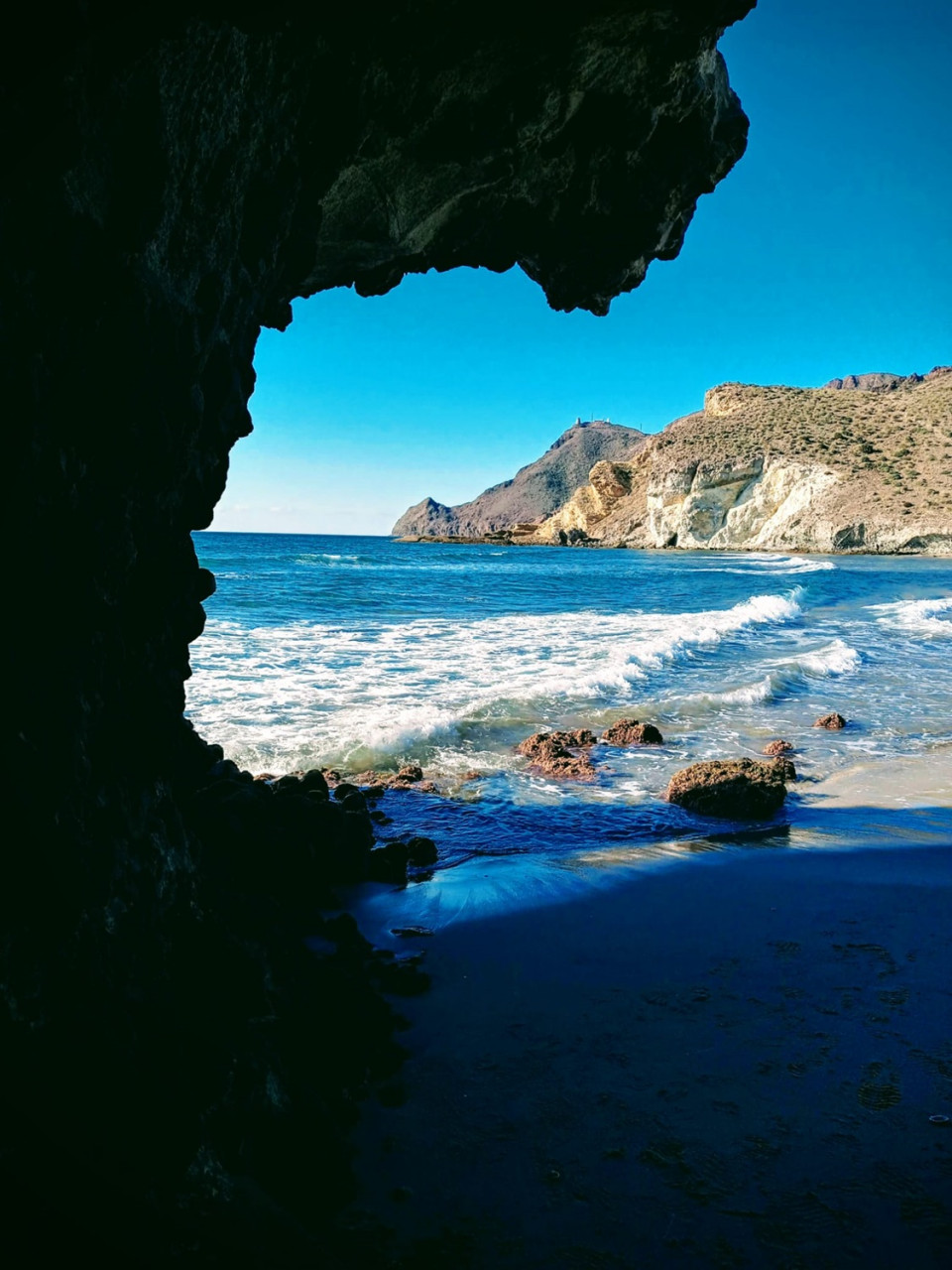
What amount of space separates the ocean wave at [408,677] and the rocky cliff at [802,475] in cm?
5949

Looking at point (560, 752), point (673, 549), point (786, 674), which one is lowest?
point (560, 752)

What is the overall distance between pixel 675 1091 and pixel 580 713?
8075 mm

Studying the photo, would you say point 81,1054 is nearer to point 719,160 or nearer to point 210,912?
point 210,912

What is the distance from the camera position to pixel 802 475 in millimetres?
80188

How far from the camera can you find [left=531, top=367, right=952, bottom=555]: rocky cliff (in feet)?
240

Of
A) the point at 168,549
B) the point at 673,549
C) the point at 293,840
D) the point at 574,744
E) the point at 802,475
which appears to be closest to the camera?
the point at 168,549

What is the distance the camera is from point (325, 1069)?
3578 mm

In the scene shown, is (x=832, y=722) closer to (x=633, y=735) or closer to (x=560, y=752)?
(x=633, y=735)

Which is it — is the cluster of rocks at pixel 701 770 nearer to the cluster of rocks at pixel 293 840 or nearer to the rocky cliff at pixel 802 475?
the cluster of rocks at pixel 293 840

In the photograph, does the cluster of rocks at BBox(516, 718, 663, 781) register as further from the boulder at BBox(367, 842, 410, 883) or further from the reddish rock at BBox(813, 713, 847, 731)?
the boulder at BBox(367, 842, 410, 883)

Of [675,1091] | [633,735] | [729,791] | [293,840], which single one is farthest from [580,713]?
[675,1091]

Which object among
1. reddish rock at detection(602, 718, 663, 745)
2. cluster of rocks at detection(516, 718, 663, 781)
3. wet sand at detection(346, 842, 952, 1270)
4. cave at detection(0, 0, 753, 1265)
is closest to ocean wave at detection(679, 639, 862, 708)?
reddish rock at detection(602, 718, 663, 745)

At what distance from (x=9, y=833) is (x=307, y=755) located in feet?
22.4

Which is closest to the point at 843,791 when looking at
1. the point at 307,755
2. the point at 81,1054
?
the point at 307,755
